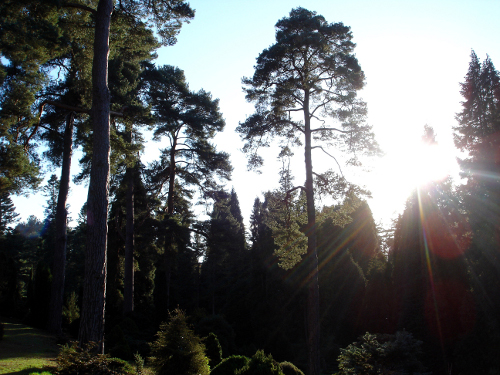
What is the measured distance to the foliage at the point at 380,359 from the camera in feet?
26.5

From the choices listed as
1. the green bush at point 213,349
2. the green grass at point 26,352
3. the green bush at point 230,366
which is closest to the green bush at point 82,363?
the green grass at point 26,352

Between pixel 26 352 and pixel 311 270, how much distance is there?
8806 millimetres

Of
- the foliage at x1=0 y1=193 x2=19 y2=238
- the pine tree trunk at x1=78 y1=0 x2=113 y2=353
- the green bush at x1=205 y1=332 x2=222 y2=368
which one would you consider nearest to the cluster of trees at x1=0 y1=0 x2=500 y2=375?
the pine tree trunk at x1=78 y1=0 x2=113 y2=353

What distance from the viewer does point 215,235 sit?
20.6 m

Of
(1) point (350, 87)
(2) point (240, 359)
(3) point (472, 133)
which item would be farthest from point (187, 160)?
(3) point (472, 133)

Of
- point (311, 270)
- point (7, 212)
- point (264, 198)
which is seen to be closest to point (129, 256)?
point (264, 198)

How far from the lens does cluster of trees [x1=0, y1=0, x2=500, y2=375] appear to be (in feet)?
31.3

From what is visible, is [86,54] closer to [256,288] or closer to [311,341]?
[311,341]

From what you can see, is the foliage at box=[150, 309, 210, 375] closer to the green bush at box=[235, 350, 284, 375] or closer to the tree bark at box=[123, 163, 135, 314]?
the green bush at box=[235, 350, 284, 375]

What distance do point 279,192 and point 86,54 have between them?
7.35 meters

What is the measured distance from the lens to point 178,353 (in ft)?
25.2

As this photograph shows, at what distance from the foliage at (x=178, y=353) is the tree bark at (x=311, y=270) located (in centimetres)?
383

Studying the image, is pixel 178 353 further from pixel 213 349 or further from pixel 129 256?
pixel 129 256

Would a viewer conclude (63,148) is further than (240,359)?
Yes
